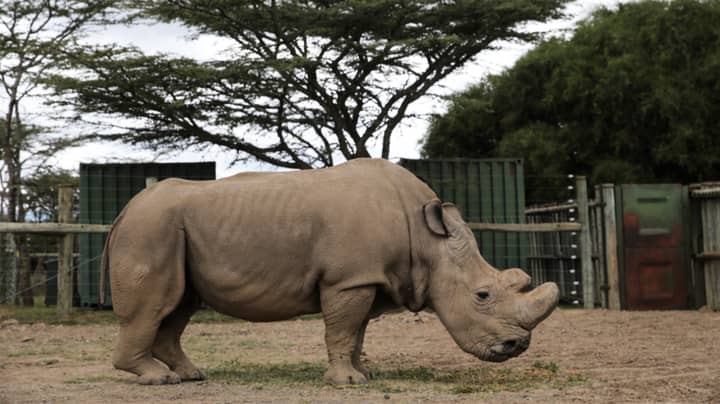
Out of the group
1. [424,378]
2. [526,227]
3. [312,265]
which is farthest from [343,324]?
[526,227]

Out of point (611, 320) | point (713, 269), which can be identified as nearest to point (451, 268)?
point (611, 320)

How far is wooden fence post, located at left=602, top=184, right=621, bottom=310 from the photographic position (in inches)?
602

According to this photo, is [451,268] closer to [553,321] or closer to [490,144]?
→ [553,321]

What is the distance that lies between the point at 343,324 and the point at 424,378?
940 millimetres

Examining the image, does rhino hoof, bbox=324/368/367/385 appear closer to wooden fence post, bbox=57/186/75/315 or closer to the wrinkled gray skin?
the wrinkled gray skin

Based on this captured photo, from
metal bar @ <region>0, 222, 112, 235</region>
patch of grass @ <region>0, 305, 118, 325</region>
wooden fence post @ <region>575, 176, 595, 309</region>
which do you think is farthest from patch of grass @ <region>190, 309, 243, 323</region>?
wooden fence post @ <region>575, 176, 595, 309</region>

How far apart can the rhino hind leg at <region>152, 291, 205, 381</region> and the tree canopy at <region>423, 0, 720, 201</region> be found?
62.4 ft

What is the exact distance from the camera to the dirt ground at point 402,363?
23.6 feet

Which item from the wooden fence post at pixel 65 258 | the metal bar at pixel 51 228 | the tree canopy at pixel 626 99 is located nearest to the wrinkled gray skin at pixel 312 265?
the metal bar at pixel 51 228

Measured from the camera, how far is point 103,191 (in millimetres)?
17047

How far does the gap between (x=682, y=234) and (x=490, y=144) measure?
18856 millimetres

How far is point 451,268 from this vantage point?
802 centimetres

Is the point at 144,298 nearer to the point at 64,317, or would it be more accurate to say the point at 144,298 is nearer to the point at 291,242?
the point at 291,242

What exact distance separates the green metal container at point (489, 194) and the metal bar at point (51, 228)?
5.91 meters
